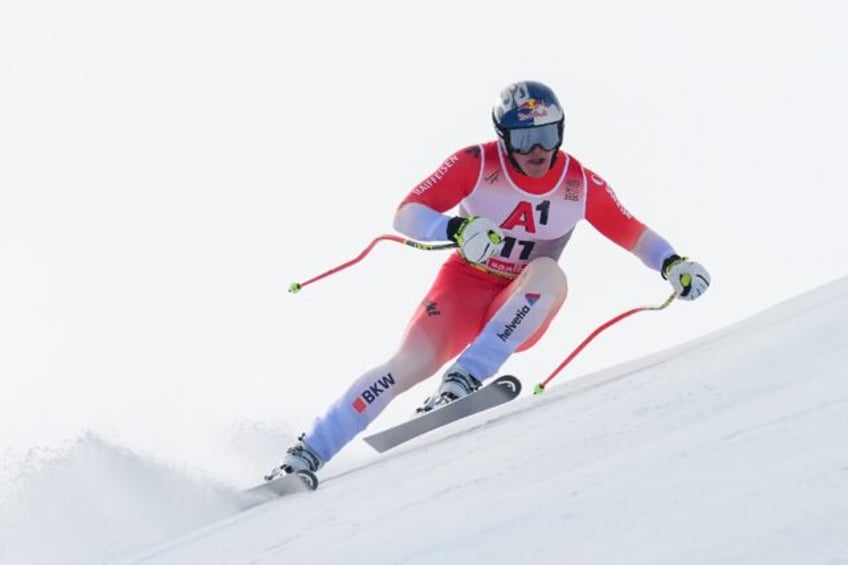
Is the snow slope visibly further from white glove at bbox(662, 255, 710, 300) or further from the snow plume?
white glove at bbox(662, 255, 710, 300)

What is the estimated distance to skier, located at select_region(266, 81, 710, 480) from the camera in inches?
231

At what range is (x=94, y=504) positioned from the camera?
17.1 feet

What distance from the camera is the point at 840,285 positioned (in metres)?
5.04

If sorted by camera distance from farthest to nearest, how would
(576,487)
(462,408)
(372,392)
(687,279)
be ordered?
(687,279), (372,392), (462,408), (576,487)

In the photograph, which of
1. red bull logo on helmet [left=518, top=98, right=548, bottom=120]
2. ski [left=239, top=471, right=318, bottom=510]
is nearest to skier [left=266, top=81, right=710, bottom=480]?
red bull logo on helmet [left=518, top=98, right=548, bottom=120]

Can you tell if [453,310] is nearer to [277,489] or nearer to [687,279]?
[687,279]

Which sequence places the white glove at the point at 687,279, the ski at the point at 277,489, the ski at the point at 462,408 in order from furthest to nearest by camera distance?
1. the white glove at the point at 687,279
2. the ski at the point at 462,408
3. the ski at the point at 277,489

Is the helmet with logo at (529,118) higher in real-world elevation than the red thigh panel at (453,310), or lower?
higher

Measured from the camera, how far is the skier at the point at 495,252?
19.3 ft

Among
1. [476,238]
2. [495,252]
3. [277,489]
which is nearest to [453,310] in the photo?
[495,252]

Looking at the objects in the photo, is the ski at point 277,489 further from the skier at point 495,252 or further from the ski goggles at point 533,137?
the ski goggles at point 533,137

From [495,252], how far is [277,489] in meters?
1.53

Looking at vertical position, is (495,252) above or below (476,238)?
above

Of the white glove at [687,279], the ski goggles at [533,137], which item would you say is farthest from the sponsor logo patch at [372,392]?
the white glove at [687,279]
